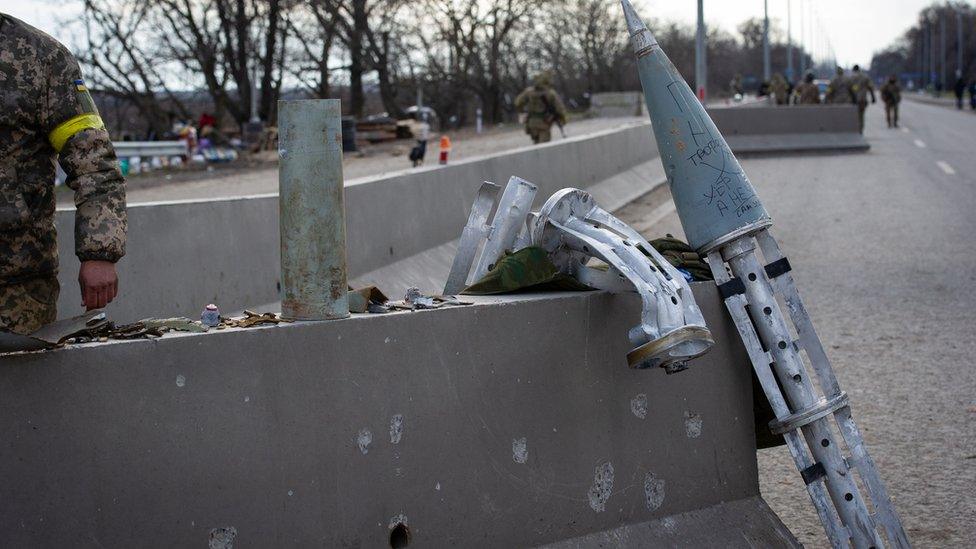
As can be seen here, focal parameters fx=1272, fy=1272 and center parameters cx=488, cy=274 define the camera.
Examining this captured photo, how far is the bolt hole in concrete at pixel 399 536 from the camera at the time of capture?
140 inches

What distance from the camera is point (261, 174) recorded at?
87.1 feet

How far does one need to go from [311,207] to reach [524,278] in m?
0.85

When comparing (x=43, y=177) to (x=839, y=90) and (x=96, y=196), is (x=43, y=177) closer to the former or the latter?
(x=96, y=196)

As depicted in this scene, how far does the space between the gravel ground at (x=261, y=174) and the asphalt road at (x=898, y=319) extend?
577cm

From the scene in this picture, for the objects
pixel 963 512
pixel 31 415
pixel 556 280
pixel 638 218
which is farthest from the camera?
pixel 638 218

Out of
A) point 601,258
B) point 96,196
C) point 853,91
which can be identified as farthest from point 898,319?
point 853,91

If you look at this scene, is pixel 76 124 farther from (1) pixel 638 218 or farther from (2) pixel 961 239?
(1) pixel 638 218

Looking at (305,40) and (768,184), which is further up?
(305,40)

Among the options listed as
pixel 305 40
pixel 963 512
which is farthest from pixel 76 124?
pixel 305 40

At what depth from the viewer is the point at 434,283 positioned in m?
9.37

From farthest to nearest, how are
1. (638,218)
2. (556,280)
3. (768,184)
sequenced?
1. (768,184)
2. (638,218)
3. (556,280)

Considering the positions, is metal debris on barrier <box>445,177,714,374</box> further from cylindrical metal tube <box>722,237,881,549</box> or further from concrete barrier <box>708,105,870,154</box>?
concrete barrier <box>708,105,870,154</box>

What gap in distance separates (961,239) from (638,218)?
389 centimetres

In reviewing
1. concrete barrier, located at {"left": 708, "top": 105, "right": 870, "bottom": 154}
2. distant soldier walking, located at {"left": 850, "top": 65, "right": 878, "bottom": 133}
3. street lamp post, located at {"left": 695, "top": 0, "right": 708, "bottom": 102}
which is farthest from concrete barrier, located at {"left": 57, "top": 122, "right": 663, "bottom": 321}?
distant soldier walking, located at {"left": 850, "top": 65, "right": 878, "bottom": 133}
